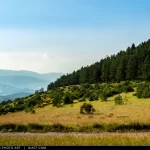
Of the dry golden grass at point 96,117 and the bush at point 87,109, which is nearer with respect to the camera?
the dry golden grass at point 96,117

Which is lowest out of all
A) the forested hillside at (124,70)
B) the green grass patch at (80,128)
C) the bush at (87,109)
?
the green grass patch at (80,128)

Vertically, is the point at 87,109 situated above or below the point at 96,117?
above

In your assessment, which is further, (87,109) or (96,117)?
(87,109)

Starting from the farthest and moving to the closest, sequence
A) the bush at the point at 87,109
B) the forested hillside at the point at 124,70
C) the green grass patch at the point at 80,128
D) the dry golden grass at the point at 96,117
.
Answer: the forested hillside at the point at 124,70 → the bush at the point at 87,109 → the dry golden grass at the point at 96,117 → the green grass patch at the point at 80,128

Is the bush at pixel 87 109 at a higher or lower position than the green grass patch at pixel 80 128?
higher

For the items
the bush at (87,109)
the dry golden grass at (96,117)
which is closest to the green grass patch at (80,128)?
the dry golden grass at (96,117)

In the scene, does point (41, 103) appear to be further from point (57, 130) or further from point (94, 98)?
point (57, 130)

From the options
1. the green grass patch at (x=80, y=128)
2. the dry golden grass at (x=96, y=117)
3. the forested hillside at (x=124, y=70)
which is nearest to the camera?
the green grass patch at (x=80, y=128)

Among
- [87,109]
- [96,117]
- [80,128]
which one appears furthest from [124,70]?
[80,128]

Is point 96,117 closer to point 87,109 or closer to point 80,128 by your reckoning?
point 87,109

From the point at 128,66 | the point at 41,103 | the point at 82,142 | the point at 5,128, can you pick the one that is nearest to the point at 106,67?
the point at 128,66

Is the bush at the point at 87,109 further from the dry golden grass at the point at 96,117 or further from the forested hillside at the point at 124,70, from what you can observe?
the forested hillside at the point at 124,70

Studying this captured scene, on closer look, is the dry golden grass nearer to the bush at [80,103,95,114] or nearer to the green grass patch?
the bush at [80,103,95,114]

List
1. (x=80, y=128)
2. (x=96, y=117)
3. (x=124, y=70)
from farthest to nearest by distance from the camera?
(x=124, y=70), (x=96, y=117), (x=80, y=128)
